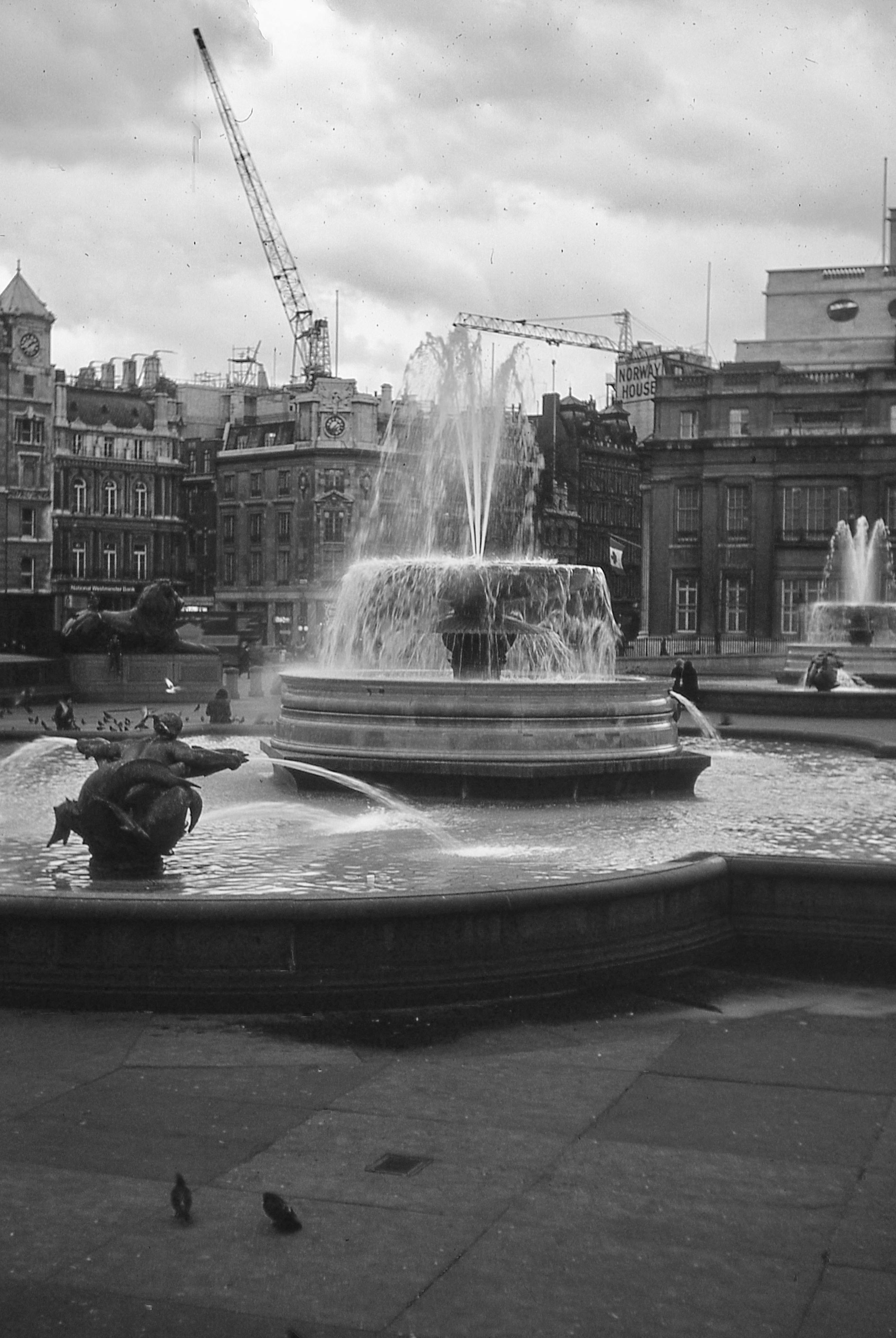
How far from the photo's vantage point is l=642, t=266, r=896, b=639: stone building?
72.4 metres

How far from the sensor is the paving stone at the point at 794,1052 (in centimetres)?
764

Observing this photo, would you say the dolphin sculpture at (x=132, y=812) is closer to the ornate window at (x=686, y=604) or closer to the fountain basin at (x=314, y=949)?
the fountain basin at (x=314, y=949)

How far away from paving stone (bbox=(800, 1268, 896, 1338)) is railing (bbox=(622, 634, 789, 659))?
6460 centimetres

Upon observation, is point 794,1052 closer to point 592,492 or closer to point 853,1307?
point 853,1307

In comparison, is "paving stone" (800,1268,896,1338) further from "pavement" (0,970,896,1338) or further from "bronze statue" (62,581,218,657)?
"bronze statue" (62,581,218,657)

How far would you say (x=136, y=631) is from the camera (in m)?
39.1

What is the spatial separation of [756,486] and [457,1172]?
6916 cm

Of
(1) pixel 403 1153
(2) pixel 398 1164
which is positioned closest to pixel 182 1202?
(2) pixel 398 1164

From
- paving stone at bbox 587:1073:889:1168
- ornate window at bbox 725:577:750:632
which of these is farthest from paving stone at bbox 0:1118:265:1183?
ornate window at bbox 725:577:750:632

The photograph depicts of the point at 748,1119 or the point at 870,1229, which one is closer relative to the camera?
the point at 870,1229

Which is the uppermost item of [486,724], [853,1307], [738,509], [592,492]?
[592,492]

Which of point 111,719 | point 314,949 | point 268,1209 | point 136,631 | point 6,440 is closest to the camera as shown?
point 268,1209

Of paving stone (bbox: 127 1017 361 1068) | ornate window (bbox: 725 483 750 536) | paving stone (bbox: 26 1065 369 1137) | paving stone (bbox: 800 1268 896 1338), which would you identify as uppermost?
ornate window (bbox: 725 483 750 536)

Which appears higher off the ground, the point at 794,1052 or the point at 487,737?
the point at 487,737
